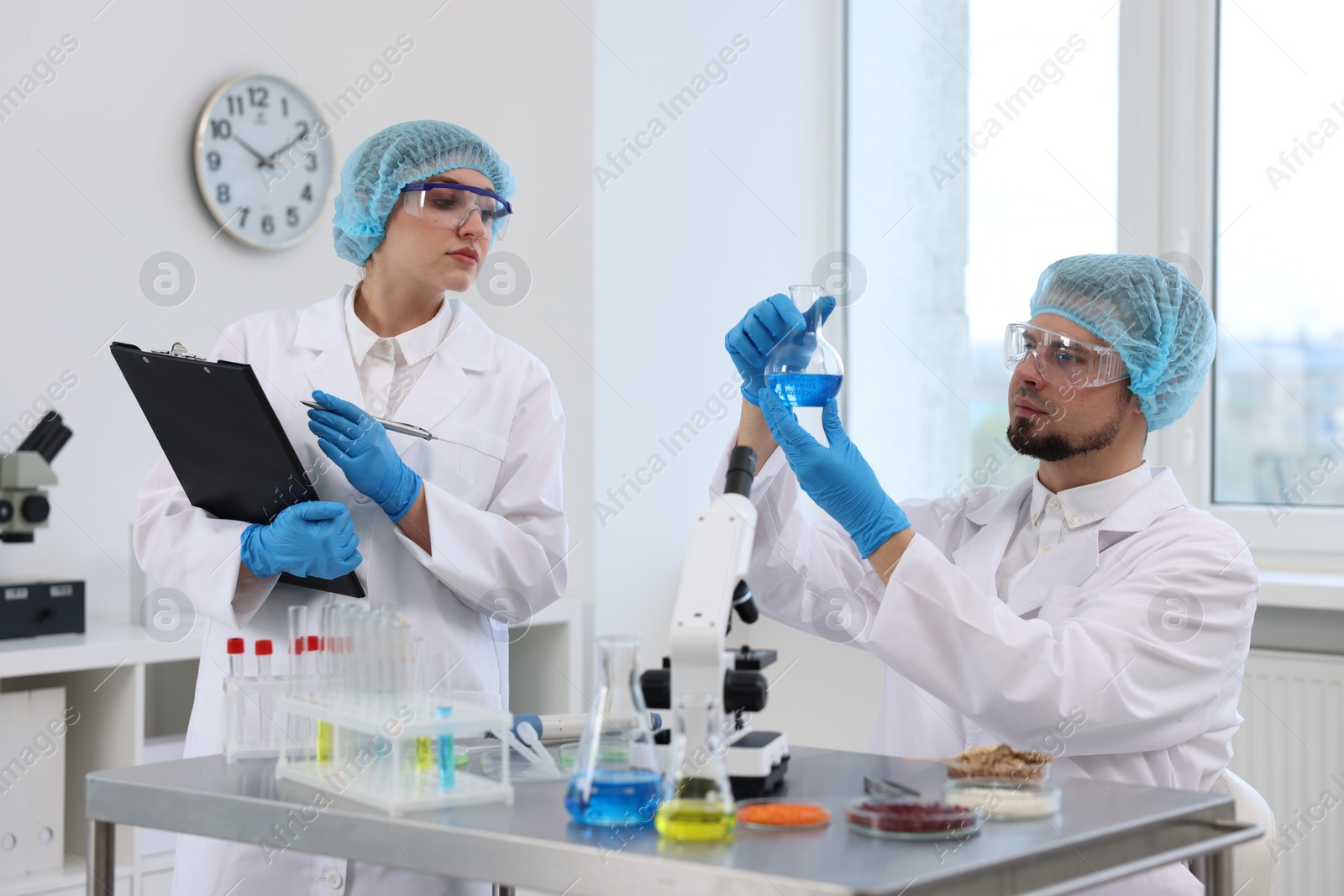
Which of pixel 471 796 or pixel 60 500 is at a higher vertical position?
pixel 60 500

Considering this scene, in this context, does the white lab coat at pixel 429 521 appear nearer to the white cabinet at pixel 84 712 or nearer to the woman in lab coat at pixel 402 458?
the woman in lab coat at pixel 402 458

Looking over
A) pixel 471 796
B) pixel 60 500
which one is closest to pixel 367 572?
pixel 471 796

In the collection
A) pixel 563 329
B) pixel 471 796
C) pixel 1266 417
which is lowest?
pixel 471 796

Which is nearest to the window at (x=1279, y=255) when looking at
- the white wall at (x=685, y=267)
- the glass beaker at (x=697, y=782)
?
the white wall at (x=685, y=267)

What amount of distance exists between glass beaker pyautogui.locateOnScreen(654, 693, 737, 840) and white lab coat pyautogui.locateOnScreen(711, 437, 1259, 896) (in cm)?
52

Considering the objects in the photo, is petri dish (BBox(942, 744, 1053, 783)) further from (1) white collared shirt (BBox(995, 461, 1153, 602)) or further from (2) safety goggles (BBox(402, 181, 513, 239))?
(2) safety goggles (BBox(402, 181, 513, 239))

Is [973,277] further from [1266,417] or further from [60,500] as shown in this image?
[60,500]

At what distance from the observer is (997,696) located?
149 centimetres

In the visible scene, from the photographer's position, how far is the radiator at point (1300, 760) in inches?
93.2

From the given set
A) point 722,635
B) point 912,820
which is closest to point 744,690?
point 722,635

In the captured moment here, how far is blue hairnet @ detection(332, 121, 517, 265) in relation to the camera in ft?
6.18

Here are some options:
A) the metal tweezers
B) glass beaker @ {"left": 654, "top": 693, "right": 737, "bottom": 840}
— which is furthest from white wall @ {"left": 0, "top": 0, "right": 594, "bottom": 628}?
glass beaker @ {"left": 654, "top": 693, "right": 737, "bottom": 840}

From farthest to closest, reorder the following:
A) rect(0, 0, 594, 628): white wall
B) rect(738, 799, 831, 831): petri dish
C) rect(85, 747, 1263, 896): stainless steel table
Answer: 1. rect(0, 0, 594, 628): white wall
2. rect(738, 799, 831, 831): petri dish
3. rect(85, 747, 1263, 896): stainless steel table

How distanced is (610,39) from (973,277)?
44.8 inches
